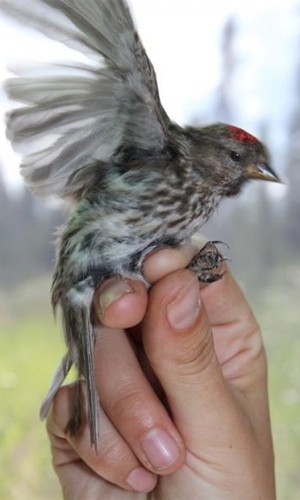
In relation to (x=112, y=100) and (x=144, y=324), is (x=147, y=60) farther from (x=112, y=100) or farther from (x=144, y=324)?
(x=144, y=324)

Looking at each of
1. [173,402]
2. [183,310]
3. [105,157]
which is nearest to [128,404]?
[173,402]

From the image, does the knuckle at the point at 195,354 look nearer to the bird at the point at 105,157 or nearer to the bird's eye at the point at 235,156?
the bird at the point at 105,157

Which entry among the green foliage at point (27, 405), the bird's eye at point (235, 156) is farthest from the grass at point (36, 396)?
the bird's eye at point (235, 156)

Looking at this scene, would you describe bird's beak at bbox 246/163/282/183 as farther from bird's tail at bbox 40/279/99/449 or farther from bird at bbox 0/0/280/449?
bird's tail at bbox 40/279/99/449

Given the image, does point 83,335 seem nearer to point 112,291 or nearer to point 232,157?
point 112,291

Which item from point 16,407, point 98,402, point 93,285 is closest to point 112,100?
point 93,285

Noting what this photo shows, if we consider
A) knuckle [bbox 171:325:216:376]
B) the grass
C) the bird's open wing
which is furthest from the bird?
the grass
